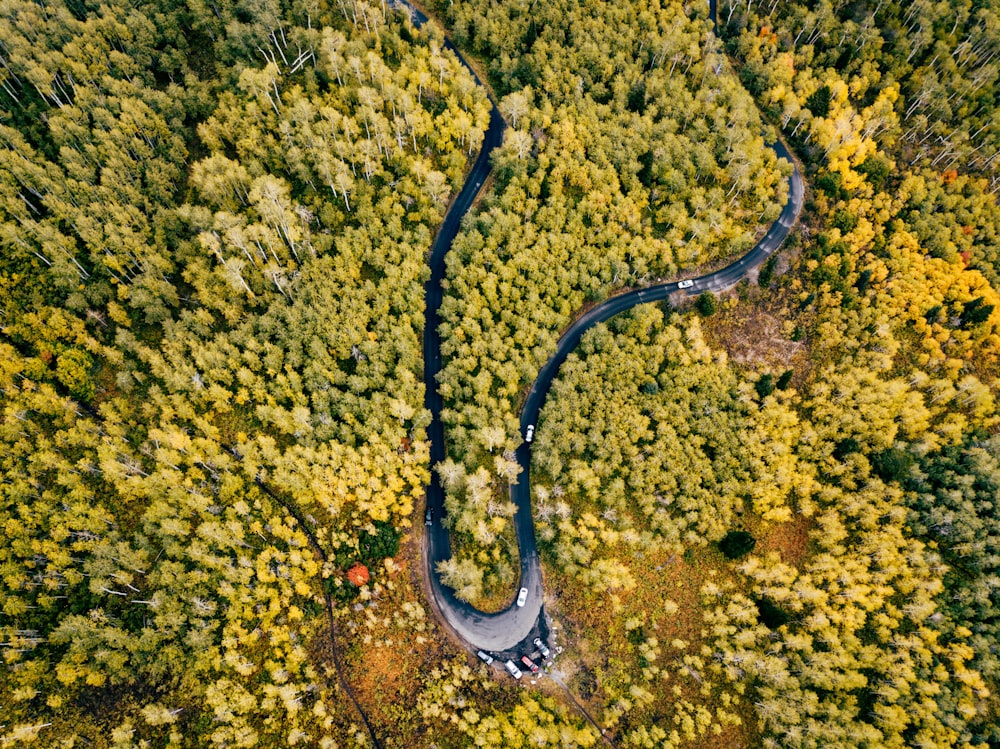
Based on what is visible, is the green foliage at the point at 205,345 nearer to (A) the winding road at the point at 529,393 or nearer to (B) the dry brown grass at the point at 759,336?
(A) the winding road at the point at 529,393

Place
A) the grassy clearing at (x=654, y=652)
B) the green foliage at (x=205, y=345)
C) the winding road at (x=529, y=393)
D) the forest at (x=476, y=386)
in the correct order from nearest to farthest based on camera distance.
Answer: the green foliage at (x=205, y=345) → the forest at (x=476, y=386) → the grassy clearing at (x=654, y=652) → the winding road at (x=529, y=393)

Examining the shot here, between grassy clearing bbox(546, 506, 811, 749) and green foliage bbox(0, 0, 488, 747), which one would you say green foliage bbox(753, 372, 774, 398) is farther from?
green foliage bbox(0, 0, 488, 747)

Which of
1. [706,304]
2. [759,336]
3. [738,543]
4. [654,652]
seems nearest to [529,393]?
[706,304]

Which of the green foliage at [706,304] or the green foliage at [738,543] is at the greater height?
the green foliage at [706,304]

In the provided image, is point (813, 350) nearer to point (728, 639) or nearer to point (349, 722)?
point (728, 639)

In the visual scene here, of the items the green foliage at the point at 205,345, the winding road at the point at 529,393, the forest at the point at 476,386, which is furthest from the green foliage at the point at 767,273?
the green foliage at the point at 205,345

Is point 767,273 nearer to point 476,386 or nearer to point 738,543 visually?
point 738,543

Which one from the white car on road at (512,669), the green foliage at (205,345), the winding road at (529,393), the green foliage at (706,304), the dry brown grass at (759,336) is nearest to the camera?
the green foliage at (205,345)
